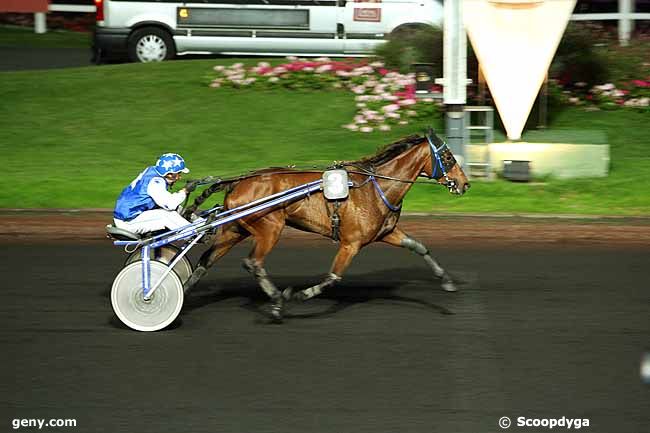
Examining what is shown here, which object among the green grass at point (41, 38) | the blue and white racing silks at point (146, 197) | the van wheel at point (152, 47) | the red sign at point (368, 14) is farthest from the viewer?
the green grass at point (41, 38)

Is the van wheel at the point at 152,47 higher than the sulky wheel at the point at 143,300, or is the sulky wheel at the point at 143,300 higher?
the van wheel at the point at 152,47

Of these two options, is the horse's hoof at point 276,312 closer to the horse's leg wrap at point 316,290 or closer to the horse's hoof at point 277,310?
the horse's hoof at point 277,310

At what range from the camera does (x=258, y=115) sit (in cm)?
1689

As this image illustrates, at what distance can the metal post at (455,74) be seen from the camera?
45.8 feet

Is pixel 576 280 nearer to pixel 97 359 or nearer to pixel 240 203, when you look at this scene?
pixel 240 203

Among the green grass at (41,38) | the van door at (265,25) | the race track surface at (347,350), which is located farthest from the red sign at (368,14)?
the race track surface at (347,350)

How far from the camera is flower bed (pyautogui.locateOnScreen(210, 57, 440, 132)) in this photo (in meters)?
16.5

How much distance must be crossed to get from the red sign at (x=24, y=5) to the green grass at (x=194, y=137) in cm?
588

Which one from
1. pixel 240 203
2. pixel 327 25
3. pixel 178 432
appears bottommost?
pixel 178 432

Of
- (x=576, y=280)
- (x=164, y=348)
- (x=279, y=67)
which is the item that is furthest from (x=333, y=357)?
(x=279, y=67)

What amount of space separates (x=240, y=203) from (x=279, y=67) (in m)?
10.3

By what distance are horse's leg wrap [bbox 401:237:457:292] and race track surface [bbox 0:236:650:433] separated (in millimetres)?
130

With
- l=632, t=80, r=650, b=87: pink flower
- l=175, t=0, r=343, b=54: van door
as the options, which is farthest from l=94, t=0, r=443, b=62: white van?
l=632, t=80, r=650, b=87: pink flower

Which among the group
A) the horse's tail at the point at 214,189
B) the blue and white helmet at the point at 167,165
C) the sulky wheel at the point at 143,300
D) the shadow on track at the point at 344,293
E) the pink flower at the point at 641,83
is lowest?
the shadow on track at the point at 344,293
